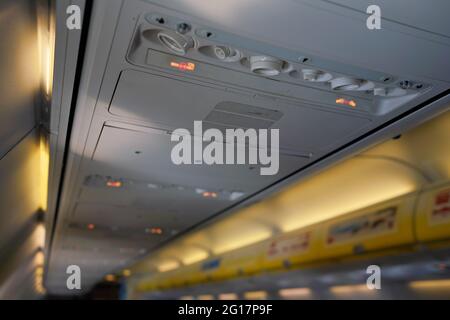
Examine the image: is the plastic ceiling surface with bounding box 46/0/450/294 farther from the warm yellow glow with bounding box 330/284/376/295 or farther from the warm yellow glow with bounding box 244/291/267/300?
the warm yellow glow with bounding box 244/291/267/300

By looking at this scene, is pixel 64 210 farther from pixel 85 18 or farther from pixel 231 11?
pixel 231 11

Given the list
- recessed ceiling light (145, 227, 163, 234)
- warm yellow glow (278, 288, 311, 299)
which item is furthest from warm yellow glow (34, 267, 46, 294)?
warm yellow glow (278, 288, 311, 299)

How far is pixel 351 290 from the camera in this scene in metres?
6.37

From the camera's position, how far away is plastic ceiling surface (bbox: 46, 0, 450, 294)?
2.07m

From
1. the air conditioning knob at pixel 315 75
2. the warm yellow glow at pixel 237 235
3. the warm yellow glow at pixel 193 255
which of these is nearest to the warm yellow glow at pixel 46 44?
the air conditioning knob at pixel 315 75

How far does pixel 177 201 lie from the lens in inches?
217

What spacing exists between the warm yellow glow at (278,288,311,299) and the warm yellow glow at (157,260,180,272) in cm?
442

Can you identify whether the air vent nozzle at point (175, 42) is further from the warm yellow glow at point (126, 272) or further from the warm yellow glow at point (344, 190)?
the warm yellow glow at point (126, 272)

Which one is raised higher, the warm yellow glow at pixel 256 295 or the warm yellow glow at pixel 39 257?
the warm yellow glow at pixel 39 257

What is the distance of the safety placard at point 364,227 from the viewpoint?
4168mm

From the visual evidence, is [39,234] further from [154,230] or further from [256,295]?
[256,295]

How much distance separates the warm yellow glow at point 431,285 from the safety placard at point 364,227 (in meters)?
1.35

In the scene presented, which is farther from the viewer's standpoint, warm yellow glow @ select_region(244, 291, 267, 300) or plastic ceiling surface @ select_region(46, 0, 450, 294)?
warm yellow glow @ select_region(244, 291, 267, 300)

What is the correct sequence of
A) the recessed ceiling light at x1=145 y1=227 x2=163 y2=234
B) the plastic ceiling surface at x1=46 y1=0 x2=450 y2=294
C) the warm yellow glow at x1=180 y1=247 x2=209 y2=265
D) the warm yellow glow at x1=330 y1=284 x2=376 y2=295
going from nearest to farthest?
the plastic ceiling surface at x1=46 y1=0 x2=450 y2=294
the warm yellow glow at x1=330 y1=284 x2=376 y2=295
the recessed ceiling light at x1=145 y1=227 x2=163 y2=234
the warm yellow glow at x1=180 y1=247 x2=209 y2=265
